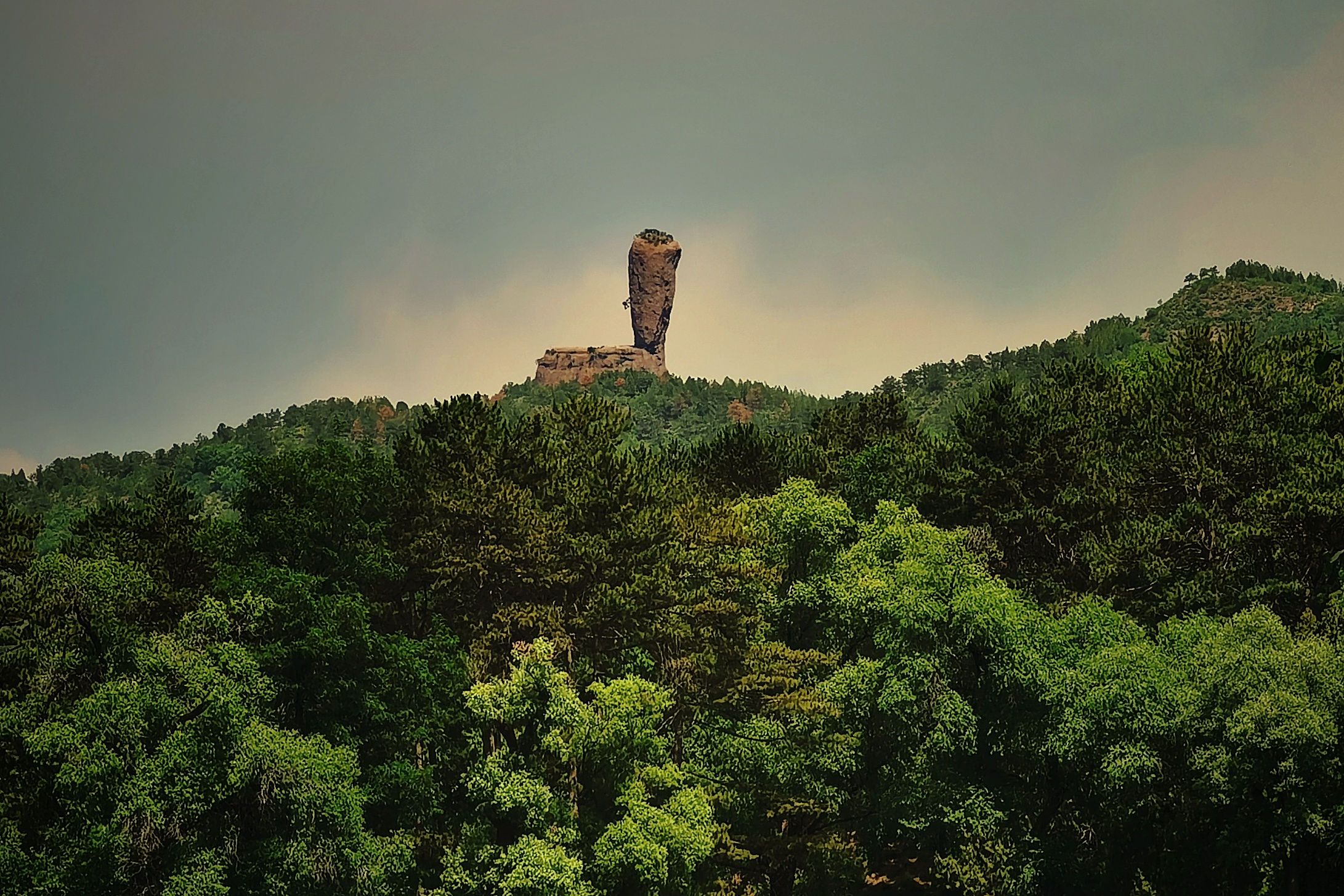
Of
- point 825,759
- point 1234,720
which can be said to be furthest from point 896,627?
point 1234,720

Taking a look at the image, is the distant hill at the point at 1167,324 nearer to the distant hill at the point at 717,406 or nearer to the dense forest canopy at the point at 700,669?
the distant hill at the point at 717,406

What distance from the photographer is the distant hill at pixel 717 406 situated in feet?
356

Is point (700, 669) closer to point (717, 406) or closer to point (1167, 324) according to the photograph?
point (1167, 324)

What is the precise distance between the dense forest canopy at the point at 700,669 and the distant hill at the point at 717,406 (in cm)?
4762

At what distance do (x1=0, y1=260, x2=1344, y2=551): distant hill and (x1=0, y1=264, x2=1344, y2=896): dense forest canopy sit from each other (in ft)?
156

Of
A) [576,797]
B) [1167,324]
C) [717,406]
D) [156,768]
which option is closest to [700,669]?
[576,797]

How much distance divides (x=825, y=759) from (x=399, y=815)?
35.7 feet

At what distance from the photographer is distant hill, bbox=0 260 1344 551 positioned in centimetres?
10844

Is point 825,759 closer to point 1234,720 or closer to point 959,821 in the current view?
point 959,821

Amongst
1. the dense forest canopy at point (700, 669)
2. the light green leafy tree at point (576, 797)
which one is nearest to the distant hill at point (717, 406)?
the dense forest canopy at point (700, 669)

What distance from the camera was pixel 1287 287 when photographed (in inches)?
4793

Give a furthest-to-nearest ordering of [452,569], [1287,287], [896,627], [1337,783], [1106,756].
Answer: [1287,287] < [452,569] < [896,627] < [1106,756] < [1337,783]

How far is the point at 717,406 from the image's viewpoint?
169375mm

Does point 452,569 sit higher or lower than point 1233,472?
lower
